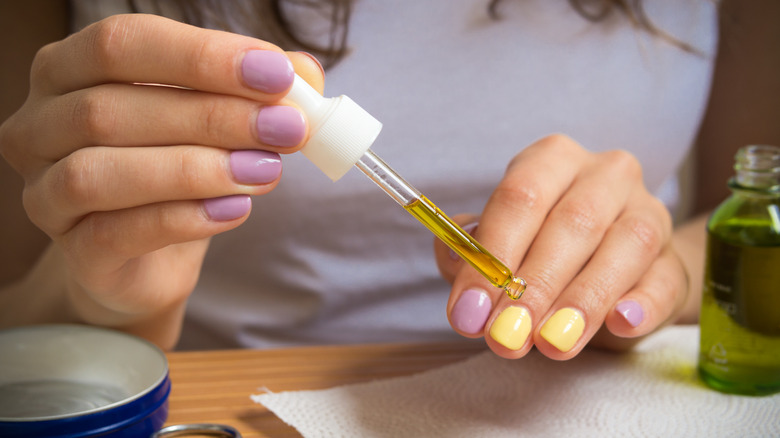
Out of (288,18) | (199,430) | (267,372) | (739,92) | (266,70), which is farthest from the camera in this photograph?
(739,92)

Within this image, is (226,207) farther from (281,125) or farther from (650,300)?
(650,300)

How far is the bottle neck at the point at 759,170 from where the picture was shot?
0.47 m

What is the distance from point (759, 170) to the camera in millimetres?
473

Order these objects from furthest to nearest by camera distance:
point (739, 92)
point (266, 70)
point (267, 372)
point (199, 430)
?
point (739, 92)
point (267, 372)
point (199, 430)
point (266, 70)

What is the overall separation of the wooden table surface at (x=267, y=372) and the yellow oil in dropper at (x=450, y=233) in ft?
0.58

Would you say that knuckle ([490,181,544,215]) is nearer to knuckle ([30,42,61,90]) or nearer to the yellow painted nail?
the yellow painted nail

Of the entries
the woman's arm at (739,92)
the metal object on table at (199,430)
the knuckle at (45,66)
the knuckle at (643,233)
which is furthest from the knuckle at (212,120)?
the woman's arm at (739,92)

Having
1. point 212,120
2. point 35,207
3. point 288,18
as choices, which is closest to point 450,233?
point 212,120

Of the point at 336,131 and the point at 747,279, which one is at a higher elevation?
the point at 336,131

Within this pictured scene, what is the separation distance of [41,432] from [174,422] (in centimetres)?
10

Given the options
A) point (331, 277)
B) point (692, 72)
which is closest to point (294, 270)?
point (331, 277)

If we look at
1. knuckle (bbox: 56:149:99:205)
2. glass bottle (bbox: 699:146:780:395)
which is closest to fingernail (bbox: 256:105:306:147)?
knuckle (bbox: 56:149:99:205)

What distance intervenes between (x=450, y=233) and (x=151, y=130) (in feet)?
0.62

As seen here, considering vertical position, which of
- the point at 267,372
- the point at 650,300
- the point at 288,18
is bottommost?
the point at 267,372
